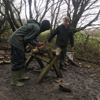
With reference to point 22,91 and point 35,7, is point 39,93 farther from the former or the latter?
point 35,7

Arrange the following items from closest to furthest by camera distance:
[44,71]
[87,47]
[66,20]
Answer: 1. [44,71]
2. [66,20]
3. [87,47]

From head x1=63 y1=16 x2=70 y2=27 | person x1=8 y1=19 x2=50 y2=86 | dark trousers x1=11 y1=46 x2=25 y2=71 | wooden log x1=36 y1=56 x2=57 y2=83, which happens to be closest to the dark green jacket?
person x1=8 y1=19 x2=50 y2=86

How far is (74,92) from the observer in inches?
90.7

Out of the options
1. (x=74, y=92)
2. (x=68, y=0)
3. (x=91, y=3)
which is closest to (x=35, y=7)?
(x=68, y=0)

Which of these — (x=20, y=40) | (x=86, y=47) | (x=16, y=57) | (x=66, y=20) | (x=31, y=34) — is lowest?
(x=86, y=47)

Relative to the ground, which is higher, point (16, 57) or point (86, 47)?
point (16, 57)

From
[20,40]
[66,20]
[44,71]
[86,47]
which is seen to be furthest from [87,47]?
[20,40]

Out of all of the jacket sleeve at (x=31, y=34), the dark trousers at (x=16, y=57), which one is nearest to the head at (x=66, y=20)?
the jacket sleeve at (x=31, y=34)

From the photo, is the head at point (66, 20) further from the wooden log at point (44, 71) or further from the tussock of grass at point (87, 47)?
the tussock of grass at point (87, 47)

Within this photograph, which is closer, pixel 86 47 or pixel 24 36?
pixel 24 36

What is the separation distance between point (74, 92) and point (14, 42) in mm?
1904

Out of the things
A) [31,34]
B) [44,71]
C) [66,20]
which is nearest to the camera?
[31,34]

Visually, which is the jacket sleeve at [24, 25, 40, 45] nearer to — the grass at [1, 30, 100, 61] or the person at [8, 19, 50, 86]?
the person at [8, 19, 50, 86]

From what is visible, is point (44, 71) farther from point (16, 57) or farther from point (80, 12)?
point (80, 12)
